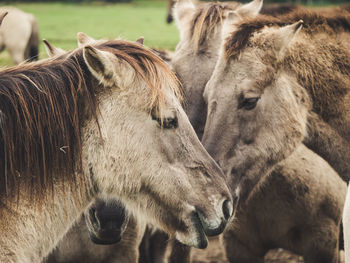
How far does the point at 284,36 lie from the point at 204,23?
3.35 ft

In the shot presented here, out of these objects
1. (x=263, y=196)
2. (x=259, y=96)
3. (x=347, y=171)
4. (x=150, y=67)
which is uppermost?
(x=150, y=67)

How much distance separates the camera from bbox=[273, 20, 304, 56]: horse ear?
3879 millimetres

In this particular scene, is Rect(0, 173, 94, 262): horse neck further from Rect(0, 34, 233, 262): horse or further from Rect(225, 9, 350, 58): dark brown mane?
Rect(225, 9, 350, 58): dark brown mane

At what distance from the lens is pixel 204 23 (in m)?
4.71

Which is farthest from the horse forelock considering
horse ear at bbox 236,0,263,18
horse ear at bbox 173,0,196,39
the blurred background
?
the blurred background

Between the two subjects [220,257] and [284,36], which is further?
[220,257]

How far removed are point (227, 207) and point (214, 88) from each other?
1245 millimetres

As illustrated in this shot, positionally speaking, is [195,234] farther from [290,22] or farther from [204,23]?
[204,23]

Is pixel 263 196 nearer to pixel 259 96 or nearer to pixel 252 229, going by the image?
pixel 252 229

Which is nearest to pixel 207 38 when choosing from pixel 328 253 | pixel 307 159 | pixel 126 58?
pixel 307 159

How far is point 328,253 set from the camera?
4.69 meters

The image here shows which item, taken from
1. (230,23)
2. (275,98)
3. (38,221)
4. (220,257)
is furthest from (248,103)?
(220,257)

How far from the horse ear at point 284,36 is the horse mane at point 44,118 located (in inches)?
53.1

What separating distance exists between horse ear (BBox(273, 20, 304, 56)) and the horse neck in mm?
1907
